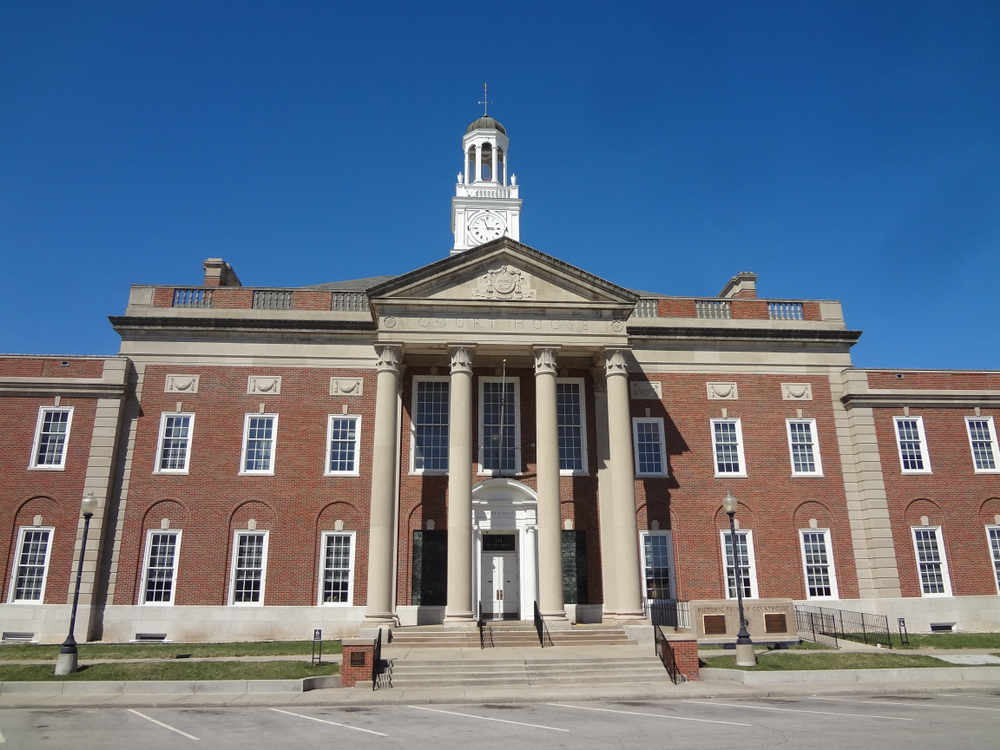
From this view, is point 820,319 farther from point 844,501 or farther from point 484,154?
point 484,154

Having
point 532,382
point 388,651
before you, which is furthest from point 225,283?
point 388,651

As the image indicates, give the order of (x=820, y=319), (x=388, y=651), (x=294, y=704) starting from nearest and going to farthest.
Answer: (x=294, y=704), (x=388, y=651), (x=820, y=319)

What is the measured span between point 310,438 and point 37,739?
16.4m

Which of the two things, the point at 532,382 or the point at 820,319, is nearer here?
the point at 532,382

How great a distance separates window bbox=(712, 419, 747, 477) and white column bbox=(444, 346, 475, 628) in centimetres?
1038

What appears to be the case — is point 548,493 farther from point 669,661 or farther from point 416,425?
point 669,661

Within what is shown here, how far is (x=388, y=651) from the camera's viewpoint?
832 inches

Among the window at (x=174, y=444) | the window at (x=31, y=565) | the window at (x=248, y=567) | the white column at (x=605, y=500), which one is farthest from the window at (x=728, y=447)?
the window at (x=31, y=565)

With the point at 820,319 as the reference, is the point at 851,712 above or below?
below

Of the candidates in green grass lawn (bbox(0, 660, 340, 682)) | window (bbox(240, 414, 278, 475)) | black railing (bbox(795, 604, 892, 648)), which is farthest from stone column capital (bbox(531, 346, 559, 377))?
black railing (bbox(795, 604, 892, 648))

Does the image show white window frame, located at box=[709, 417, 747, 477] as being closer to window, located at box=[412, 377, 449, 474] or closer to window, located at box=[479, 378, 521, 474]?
window, located at box=[479, 378, 521, 474]

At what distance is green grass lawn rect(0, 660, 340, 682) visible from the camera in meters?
18.2

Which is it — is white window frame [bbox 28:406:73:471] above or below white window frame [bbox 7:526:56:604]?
above

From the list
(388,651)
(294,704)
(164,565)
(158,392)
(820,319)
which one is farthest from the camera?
(820,319)
